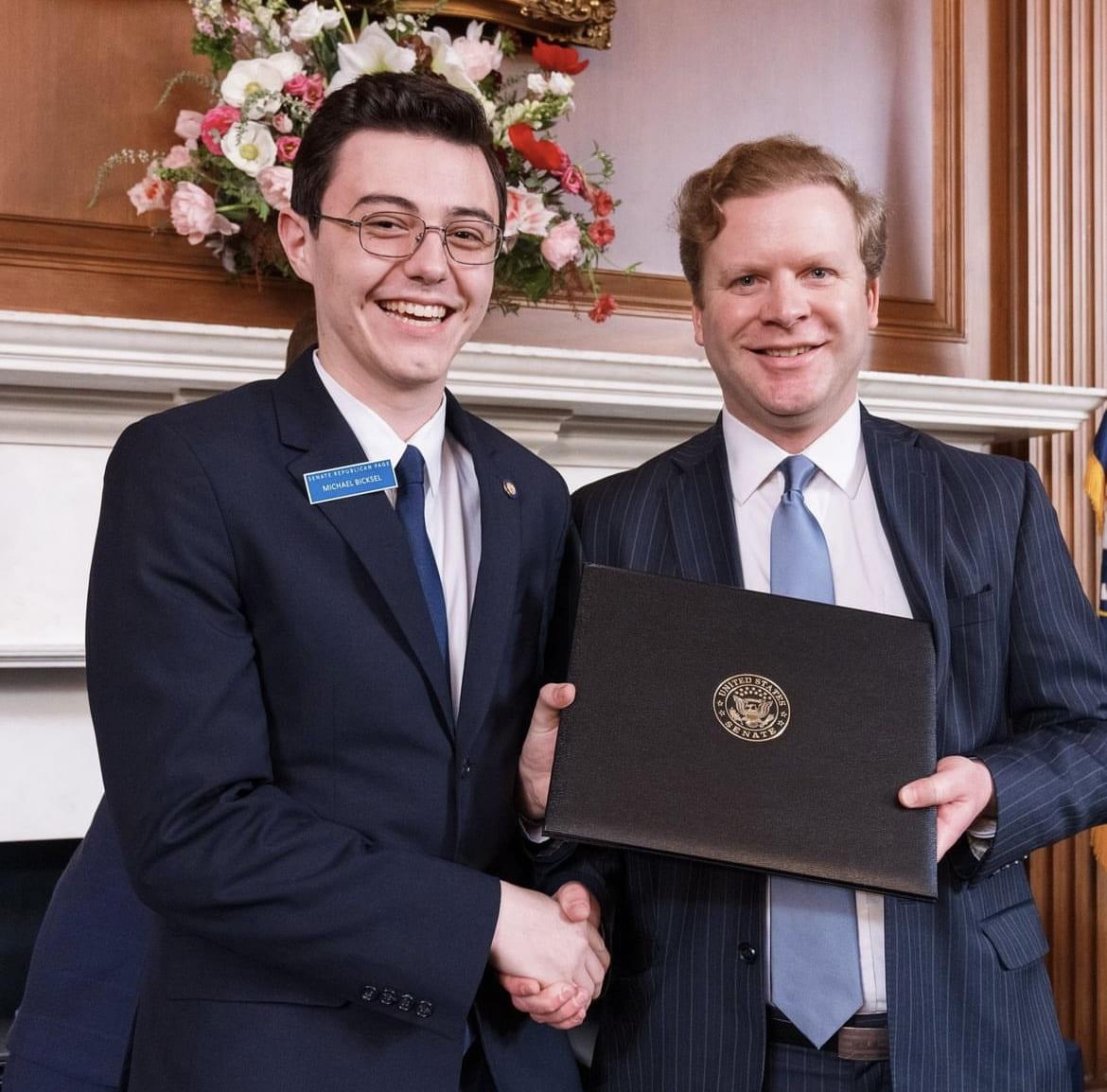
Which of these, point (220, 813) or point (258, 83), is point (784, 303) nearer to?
point (220, 813)

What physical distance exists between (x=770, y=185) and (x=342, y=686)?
892mm

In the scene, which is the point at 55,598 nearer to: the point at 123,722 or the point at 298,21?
the point at 298,21

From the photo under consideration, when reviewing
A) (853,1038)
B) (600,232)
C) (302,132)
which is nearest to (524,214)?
(600,232)

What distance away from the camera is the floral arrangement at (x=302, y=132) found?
90.0 inches

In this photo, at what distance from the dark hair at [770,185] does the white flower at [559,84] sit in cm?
85

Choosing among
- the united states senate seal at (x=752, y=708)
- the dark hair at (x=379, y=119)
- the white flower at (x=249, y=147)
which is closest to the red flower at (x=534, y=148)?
the white flower at (x=249, y=147)

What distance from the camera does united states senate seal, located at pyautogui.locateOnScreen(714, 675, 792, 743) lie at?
4.52 feet

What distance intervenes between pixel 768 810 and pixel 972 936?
0.36 meters

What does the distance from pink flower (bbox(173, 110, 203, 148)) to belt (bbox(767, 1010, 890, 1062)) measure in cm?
191

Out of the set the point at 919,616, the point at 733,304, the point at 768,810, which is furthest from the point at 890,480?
the point at 768,810

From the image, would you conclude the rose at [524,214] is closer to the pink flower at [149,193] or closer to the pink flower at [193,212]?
the pink flower at [193,212]

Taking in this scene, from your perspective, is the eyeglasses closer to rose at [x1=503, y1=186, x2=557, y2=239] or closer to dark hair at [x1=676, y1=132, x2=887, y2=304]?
dark hair at [x1=676, y1=132, x2=887, y2=304]

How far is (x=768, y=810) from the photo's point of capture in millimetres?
1350

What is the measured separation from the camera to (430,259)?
4.75 ft
